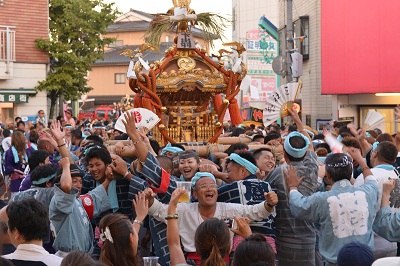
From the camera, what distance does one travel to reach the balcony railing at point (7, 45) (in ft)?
94.0

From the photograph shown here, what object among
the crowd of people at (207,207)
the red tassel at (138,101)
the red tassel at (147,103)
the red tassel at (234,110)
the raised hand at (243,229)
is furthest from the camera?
the red tassel at (234,110)

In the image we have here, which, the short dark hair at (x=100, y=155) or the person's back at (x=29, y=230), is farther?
the short dark hair at (x=100, y=155)

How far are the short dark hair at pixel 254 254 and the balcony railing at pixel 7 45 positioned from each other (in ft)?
84.1

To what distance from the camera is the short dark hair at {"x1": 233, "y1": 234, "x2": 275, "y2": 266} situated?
4.15 meters

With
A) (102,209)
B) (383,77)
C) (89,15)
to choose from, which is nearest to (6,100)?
(89,15)

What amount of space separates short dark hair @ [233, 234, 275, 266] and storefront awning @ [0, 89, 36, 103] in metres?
25.4

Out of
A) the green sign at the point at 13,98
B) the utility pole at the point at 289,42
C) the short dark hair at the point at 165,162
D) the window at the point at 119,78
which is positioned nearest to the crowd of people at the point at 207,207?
the short dark hair at the point at 165,162

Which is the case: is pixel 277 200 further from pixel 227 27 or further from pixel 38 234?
pixel 227 27

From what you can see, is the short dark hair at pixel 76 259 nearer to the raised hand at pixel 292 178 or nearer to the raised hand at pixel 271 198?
the raised hand at pixel 271 198

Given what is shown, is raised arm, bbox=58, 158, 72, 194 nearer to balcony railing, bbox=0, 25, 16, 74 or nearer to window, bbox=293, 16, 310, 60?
balcony railing, bbox=0, 25, 16, 74

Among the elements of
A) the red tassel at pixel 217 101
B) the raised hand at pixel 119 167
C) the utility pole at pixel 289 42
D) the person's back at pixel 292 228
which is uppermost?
the utility pole at pixel 289 42

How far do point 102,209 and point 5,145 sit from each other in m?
7.86

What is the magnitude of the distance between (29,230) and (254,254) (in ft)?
4.92

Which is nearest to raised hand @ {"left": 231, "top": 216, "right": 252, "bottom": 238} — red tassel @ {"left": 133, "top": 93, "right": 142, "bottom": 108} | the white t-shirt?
the white t-shirt
